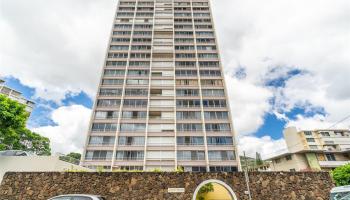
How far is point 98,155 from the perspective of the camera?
3456 centimetres

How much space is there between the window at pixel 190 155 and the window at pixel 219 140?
2762 mm

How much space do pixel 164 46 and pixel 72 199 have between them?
142 ft

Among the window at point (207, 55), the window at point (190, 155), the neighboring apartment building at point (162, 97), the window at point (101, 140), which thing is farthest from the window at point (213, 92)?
the window at point (101, 140)

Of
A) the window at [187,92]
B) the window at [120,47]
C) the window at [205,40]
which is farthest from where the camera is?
the window at [205,40]

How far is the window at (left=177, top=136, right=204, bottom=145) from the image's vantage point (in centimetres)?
3641

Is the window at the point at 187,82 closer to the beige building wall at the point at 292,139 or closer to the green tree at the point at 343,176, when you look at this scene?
the beige building wall at the point at 292,139

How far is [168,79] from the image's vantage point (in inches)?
1715

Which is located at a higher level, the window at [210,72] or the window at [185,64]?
the window at [185,64]

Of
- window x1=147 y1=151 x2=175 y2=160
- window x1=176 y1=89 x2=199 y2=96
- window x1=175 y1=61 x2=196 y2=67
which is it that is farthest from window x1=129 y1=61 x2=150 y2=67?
window x1=147 y1=151 x2=175 y2=160

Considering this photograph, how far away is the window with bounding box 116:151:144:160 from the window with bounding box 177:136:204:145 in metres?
7.58

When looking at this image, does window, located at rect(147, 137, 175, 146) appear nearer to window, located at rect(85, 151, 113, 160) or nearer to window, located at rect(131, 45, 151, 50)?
window, located at rect(85, 151, 113, 160)

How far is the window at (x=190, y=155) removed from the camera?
35.0m

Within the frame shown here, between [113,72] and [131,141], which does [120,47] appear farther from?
[131,141]

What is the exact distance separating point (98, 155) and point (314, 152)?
4124 centimetres
